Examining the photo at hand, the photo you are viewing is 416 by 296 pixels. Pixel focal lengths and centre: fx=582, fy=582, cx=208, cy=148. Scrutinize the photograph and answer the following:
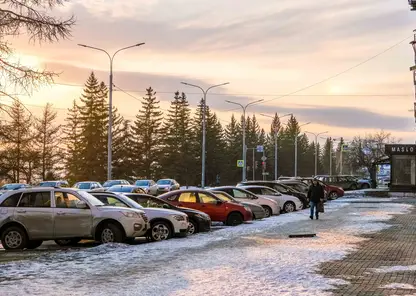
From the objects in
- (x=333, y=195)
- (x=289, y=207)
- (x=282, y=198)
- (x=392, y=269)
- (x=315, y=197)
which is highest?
(x=315, y=197)

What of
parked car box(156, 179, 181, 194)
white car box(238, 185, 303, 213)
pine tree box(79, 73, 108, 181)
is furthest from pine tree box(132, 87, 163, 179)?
white car box(238, 185, 303, 213)

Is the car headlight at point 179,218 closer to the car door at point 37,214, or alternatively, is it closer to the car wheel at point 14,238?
the car door at point 37,214

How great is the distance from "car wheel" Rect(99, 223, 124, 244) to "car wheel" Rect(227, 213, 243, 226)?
287 inches

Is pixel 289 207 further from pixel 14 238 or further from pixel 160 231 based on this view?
pixel 14 238

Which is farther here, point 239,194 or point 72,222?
point 239,194

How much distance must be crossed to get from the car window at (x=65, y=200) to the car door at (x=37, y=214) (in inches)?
8.4

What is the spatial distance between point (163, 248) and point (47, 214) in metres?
3.59

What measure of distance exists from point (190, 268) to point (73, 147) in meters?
86.5

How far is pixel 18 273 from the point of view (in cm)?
1044

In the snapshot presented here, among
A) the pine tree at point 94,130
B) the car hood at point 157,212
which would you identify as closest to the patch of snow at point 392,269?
the car hood at point 157,212

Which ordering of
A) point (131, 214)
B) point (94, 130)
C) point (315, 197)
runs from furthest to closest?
point (94, 130), point (315, 197), point (131, 214)

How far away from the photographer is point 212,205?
22.2 m

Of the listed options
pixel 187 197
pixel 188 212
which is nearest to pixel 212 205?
pixel 187 197

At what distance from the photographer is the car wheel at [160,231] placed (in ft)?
55.4
